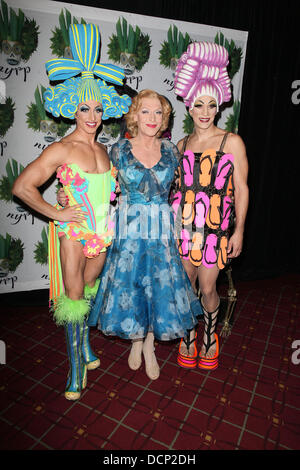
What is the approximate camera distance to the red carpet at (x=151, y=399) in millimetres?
1828

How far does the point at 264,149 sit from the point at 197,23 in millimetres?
1628

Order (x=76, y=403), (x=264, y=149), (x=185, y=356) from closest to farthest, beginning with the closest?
(x=76, y=403) → (x=185, y=356) → (x=264, y=149)

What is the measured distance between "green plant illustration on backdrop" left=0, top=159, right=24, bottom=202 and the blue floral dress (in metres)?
1.48

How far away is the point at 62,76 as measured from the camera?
74.8 inches

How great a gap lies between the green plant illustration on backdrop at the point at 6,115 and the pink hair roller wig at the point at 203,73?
66.6 inches

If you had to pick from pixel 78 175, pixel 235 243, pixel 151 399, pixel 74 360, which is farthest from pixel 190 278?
pixel 78 175

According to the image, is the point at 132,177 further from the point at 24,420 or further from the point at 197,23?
the point at 197,23

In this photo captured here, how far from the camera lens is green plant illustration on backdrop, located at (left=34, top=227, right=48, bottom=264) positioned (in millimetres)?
3318

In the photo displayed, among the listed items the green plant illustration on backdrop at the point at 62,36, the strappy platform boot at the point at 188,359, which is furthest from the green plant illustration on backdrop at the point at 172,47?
the strappy platform boot at the point at 188,359

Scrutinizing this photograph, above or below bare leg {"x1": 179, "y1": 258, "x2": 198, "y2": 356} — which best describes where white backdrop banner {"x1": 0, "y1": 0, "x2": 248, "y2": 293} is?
above

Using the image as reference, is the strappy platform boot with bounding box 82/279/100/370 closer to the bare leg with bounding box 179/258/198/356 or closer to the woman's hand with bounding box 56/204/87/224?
the woman's hand with bounding box 56/204/87/224

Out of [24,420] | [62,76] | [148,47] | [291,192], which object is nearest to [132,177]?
[62,76]

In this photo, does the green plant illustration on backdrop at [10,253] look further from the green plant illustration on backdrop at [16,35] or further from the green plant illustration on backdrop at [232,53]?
the green plant illustration on backdrop at [232,53]

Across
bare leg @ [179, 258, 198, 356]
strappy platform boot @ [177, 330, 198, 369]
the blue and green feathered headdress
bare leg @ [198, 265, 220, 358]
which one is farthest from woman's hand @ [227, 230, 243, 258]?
the blue and green feathered headdress
